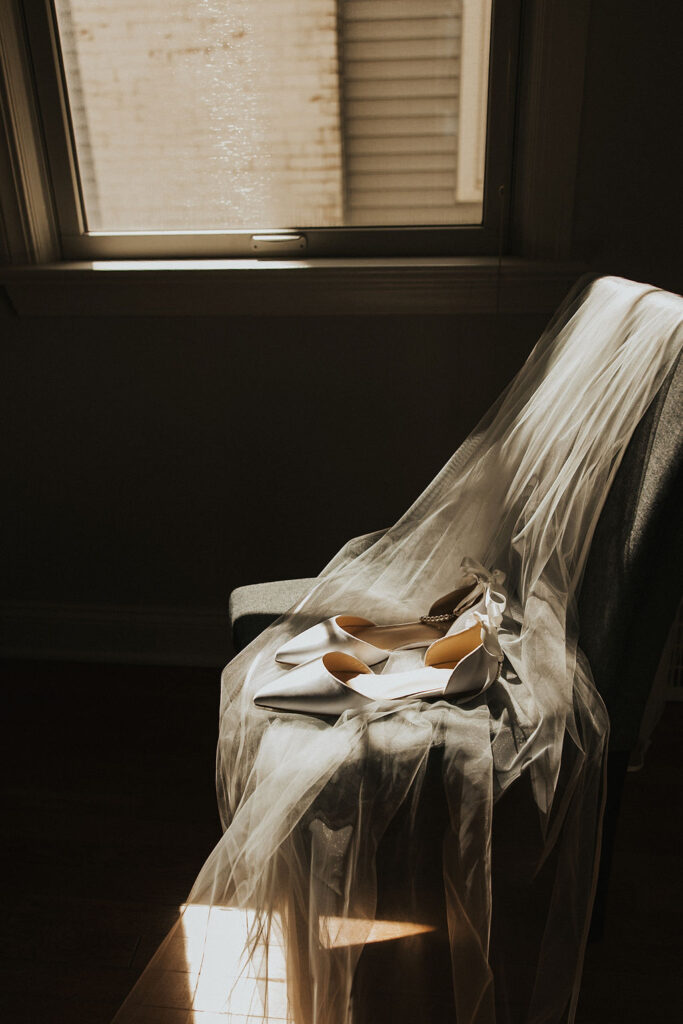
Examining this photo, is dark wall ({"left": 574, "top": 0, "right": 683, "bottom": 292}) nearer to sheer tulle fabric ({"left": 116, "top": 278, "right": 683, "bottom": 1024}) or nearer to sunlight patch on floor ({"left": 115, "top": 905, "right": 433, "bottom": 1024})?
sheer tulle fabric ({"left": 116, "top": 278, "right": 683, "bottom": 1024})

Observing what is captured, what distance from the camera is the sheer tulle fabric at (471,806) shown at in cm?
101

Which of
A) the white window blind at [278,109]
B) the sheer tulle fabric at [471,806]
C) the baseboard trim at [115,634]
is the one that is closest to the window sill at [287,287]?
the white window blind at [278,109]

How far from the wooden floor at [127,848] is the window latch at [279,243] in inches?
42.4

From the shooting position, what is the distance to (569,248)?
1.74m

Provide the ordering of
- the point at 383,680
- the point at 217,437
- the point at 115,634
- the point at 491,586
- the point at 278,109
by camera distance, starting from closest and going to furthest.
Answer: the point at 383,680 < the point at 491,586 < the point at 278,109 < the point at 217,437 < the point at 115,634

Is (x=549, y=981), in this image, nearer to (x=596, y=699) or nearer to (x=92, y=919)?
(x=596, y=699)

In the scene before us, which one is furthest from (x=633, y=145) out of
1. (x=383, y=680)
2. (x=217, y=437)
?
(x=383, y=680)

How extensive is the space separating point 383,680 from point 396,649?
126 millimetres

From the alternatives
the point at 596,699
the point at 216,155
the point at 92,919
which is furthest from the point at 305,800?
the point at 216,155

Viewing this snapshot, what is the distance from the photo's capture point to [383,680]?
1.19 meters

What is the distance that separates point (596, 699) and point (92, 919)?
0.95m

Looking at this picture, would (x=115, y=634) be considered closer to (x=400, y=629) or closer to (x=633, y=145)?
(x=400, y=629)

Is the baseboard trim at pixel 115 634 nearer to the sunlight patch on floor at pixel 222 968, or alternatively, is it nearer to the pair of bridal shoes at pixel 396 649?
the pair of bridal shoes at pixel 396 649

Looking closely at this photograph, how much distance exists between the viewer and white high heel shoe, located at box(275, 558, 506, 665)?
1.26m
